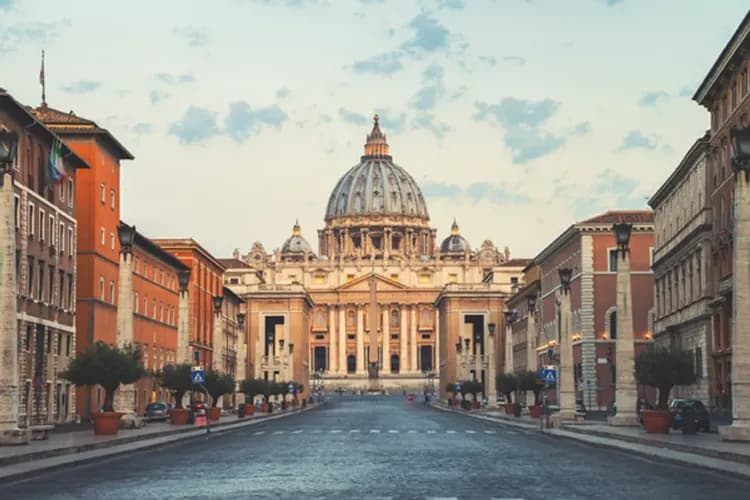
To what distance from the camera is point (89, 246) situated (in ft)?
253

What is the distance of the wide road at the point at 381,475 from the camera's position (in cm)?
2369

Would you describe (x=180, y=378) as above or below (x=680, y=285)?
below

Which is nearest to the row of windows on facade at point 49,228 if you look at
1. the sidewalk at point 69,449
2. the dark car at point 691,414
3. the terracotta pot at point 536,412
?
the sidewalk at point 69,449

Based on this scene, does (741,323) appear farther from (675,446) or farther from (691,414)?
(691,414)

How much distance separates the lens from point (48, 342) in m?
67.3

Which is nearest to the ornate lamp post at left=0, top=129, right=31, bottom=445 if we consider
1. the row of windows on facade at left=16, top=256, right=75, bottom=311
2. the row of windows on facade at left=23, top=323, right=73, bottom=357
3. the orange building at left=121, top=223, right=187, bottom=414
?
the row of windows on facade at left=16, top=256, right=75, bottom=311

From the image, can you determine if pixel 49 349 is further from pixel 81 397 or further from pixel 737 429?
pixel 737 429

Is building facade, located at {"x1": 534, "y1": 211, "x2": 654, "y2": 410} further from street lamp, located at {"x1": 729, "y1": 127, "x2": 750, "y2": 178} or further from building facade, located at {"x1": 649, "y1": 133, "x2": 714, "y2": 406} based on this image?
street lamp, located at {"x1": 729, "y1": 127, "x2": 750, "y2": 178}

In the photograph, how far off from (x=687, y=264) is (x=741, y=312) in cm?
3760

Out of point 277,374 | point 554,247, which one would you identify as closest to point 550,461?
point 554,247

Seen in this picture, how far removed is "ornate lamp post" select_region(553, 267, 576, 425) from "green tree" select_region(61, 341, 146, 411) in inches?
748

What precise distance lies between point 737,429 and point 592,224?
213 ft

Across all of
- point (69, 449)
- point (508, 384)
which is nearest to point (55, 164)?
point (69, 449)

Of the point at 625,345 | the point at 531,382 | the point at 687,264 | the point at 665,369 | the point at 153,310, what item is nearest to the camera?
the point at 665,369
